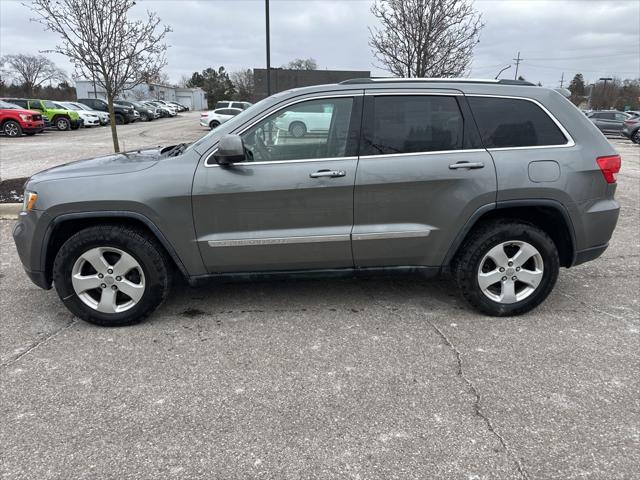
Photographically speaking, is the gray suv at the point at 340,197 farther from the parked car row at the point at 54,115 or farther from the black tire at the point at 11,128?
the black tire at the point at 11,128

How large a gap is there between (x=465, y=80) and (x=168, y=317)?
300 cm

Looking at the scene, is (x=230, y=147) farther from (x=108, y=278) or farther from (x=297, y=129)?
(x=108, y=278)

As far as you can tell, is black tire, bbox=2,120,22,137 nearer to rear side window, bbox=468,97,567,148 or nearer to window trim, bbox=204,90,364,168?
window trim, bbox=204,90,364,168

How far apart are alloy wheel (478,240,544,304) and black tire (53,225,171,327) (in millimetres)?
2450

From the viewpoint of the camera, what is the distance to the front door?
3346 millimetres

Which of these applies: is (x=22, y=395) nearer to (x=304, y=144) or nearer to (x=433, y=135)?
(x=304, y=144)

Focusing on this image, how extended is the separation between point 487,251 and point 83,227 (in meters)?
3.08

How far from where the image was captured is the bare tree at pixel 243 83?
76.1 m

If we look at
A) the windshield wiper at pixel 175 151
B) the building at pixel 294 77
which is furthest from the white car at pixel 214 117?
the windshield wiper at pixel 175 151

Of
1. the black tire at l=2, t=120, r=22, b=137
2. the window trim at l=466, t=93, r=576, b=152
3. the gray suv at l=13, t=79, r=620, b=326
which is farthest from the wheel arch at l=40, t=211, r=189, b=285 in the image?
the black tire at l=2, t=120, r=22, b=137

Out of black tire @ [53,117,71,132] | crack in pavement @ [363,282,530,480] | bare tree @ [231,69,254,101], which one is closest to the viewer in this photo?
crack in pavement @ [363,282,530,480]

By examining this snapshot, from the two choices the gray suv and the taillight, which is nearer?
the gray suv

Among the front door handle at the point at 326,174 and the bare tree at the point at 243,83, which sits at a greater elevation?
the bare tree at the point at 243,83

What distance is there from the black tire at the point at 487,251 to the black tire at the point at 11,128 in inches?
909
